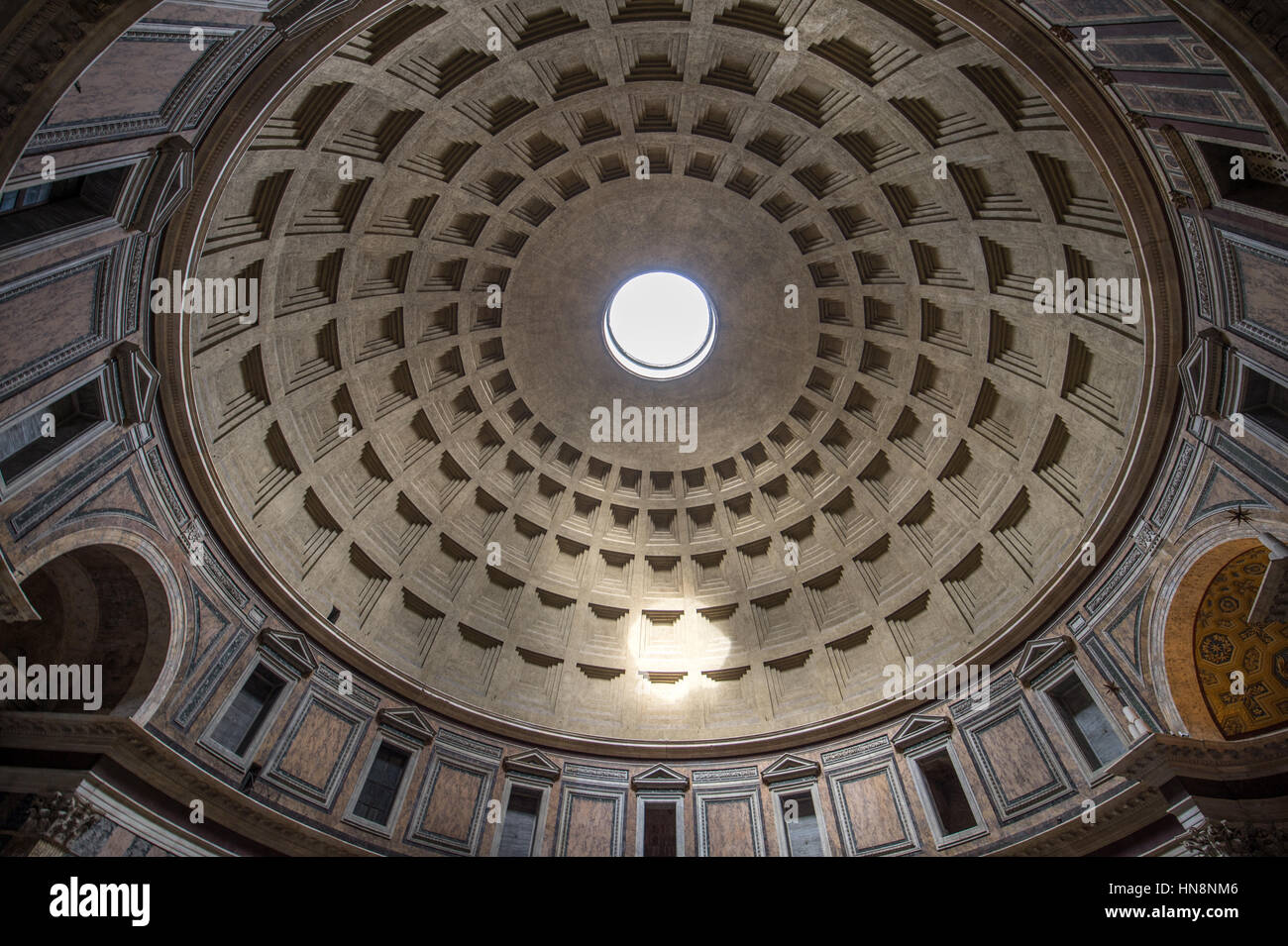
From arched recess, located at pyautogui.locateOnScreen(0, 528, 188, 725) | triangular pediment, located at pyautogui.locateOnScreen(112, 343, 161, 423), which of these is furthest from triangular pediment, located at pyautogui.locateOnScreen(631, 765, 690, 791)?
triangular pediment, located at pyautogui.locateOnScreen(112, 343, 161, 423)

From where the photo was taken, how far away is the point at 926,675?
24.8 m

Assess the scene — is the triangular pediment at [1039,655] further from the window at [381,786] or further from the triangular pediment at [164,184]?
the triangular pediment at [164,184]

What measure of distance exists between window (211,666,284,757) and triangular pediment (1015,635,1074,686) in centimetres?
2103

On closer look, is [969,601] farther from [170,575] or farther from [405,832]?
[170,575]

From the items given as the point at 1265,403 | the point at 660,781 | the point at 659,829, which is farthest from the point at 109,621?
the point at 1265,403

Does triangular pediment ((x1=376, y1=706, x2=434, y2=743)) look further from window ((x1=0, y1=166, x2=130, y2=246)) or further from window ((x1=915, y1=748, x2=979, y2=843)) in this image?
window ((x1=0, y1=166, x2=130, y2=246))

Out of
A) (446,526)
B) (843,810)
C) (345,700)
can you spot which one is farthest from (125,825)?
→ (843,810)

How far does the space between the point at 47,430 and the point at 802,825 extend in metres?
22.3

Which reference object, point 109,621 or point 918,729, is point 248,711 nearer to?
point 109,621

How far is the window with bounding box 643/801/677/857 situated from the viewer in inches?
938

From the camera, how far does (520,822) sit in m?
23.7

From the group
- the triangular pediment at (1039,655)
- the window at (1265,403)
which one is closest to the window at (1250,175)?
the window at (1265,403)

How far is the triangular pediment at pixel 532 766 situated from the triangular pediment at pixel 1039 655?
14527 millimetres
